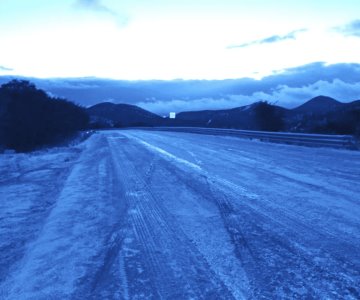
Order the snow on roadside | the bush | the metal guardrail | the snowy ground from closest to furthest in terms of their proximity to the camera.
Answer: the snowy ground
the snow on roadside
the metal guardrail
the bush

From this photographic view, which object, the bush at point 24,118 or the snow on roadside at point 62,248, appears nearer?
the snow on roadside at point 62,248

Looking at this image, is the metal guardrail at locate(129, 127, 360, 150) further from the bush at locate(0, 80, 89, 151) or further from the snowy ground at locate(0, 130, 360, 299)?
the bush at locate(0, 80, 89, 151)

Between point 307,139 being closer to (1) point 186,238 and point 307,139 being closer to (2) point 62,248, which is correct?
(1) point 186,238

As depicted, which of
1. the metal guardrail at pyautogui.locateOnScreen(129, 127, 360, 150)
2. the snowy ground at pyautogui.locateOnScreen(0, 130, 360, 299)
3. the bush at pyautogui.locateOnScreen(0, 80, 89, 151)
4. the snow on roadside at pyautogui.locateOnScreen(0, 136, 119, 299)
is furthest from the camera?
the bush at pyautogui.locateOnScreen(0, 80, 89, 151)

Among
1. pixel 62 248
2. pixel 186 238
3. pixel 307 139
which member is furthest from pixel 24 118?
pixel 186 238

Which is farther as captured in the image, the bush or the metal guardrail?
the bush

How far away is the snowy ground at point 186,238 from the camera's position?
3629 mm

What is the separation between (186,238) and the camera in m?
5.00

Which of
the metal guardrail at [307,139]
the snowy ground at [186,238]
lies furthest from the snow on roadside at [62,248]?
the metal guardrail at [307,139]

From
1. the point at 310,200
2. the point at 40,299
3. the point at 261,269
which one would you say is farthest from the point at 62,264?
the point at 310,200

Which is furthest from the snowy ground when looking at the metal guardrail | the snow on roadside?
the metal guardrail

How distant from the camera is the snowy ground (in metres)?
3.63

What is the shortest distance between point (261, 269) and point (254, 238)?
96cm

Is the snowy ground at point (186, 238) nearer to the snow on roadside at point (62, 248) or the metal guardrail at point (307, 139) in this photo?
the snow on roadside at point (62, 248)
